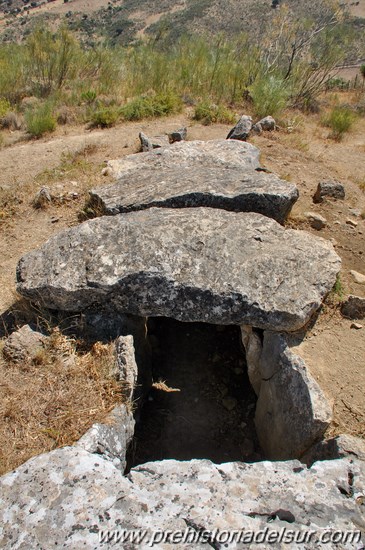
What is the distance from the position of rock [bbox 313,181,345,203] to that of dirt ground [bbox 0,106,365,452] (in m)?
0.10

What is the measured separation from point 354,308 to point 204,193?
1754mm

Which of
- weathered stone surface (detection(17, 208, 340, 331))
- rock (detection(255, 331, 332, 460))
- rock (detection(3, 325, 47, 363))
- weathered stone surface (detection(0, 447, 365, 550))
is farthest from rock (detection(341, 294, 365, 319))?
rock (detection(3, 325, 47, 363))

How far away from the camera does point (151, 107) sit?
816cm

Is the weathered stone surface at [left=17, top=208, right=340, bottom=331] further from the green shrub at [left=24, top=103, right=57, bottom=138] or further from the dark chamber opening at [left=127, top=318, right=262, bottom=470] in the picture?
the green shrub at [left=24, top=103, right=57, bottom=138]

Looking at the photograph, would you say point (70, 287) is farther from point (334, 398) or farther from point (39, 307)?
point (334, 398)

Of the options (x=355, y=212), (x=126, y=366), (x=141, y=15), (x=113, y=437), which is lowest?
(x=113, y=437)

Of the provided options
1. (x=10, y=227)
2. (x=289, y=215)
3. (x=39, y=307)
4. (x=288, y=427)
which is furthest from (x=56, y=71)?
(x=288, y=427)

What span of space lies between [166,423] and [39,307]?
1.49m

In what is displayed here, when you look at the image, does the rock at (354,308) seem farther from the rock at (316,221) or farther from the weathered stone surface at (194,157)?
the weathered stone surface at (194,157)

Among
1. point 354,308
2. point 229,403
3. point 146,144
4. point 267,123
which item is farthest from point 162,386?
point 267,123

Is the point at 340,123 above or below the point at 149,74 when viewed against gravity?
below

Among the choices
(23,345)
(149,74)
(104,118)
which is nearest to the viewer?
(23,345)

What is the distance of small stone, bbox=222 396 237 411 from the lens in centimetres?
404

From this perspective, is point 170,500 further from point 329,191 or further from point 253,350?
point 329,191
